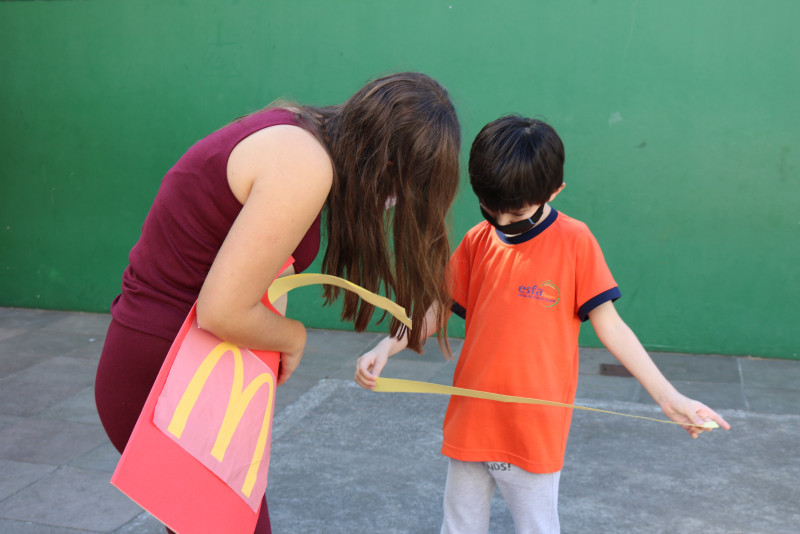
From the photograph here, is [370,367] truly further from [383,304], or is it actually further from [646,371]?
[646,371]

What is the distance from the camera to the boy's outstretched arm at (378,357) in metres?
2.12

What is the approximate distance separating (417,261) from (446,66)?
4.16 m

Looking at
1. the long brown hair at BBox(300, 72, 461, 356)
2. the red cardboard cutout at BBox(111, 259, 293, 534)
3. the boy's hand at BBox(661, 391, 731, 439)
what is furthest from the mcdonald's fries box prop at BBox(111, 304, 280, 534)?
the boy's hand at BBox(661, 391, 731, 439)

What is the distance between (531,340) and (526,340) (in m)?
0.01

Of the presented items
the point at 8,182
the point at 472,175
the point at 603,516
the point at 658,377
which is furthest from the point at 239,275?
the point at 8,182

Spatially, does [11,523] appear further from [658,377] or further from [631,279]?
[631,279]

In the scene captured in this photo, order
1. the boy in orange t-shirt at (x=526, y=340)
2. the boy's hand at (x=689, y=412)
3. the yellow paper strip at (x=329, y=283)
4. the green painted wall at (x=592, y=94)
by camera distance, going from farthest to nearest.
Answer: the green painted wall at (x=592, y=94)
the boy in orange t-shirt at (x=526, y=340)
the boy's hand at (x=689, y=412)
the yellow paper strip at (x=329, y=283)

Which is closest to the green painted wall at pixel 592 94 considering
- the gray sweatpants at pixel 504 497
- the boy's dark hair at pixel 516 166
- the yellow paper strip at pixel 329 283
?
the boy's dark hair at pixel 516 166

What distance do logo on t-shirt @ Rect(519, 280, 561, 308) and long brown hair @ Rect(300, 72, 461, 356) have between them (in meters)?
0.41

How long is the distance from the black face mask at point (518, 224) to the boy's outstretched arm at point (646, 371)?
0.96 feet

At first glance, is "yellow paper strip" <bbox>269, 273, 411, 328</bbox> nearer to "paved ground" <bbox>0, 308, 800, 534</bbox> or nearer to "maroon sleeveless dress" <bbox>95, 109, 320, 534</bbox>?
"maroon sleeveless dress" <bbox>95, 109, 320, 534</bbox>

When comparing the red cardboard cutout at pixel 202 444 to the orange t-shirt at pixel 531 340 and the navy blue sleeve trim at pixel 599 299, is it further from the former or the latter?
the navy blue sleeve trim at pixel 599 299

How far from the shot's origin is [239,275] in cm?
145

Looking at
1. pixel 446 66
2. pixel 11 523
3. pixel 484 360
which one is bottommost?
pixel 11 523
